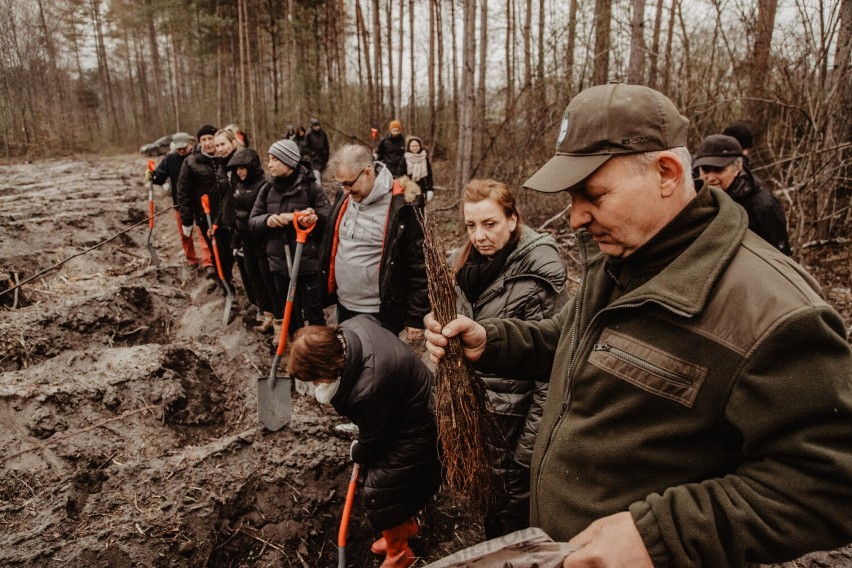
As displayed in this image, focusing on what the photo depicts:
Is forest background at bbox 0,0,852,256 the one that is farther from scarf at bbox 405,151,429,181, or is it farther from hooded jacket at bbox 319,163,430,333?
hooded jacket at bbox 319,163,430,333

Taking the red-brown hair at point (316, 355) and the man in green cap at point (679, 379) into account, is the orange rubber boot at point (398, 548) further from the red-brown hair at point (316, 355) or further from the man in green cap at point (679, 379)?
the man in green cap at point (679, 379)

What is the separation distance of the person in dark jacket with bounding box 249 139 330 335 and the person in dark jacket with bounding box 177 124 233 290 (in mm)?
1511

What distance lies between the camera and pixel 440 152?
15.6 meters

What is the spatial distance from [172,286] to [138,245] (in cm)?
217

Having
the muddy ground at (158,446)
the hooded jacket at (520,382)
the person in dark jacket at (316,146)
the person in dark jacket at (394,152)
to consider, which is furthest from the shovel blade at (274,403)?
the person in dark jacket at (316,146)

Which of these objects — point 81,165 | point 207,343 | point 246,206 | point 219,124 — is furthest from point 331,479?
point 219,124

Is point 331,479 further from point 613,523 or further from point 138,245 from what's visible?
point 138,245

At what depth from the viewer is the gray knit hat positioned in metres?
4.10

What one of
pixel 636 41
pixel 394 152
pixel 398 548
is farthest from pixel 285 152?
pixel 394 152

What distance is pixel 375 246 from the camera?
3535 millimetres

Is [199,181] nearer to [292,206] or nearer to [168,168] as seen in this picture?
[168,168]

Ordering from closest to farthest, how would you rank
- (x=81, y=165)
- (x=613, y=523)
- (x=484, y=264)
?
(x=613, y=523), (x=484, y=264), (x=81, y=165)

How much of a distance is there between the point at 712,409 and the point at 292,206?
3.93 meters

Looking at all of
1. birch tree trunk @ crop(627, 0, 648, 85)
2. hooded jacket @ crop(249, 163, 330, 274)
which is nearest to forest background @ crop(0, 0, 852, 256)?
birch tree trunk @ crop(627, 0, 648, 85)
